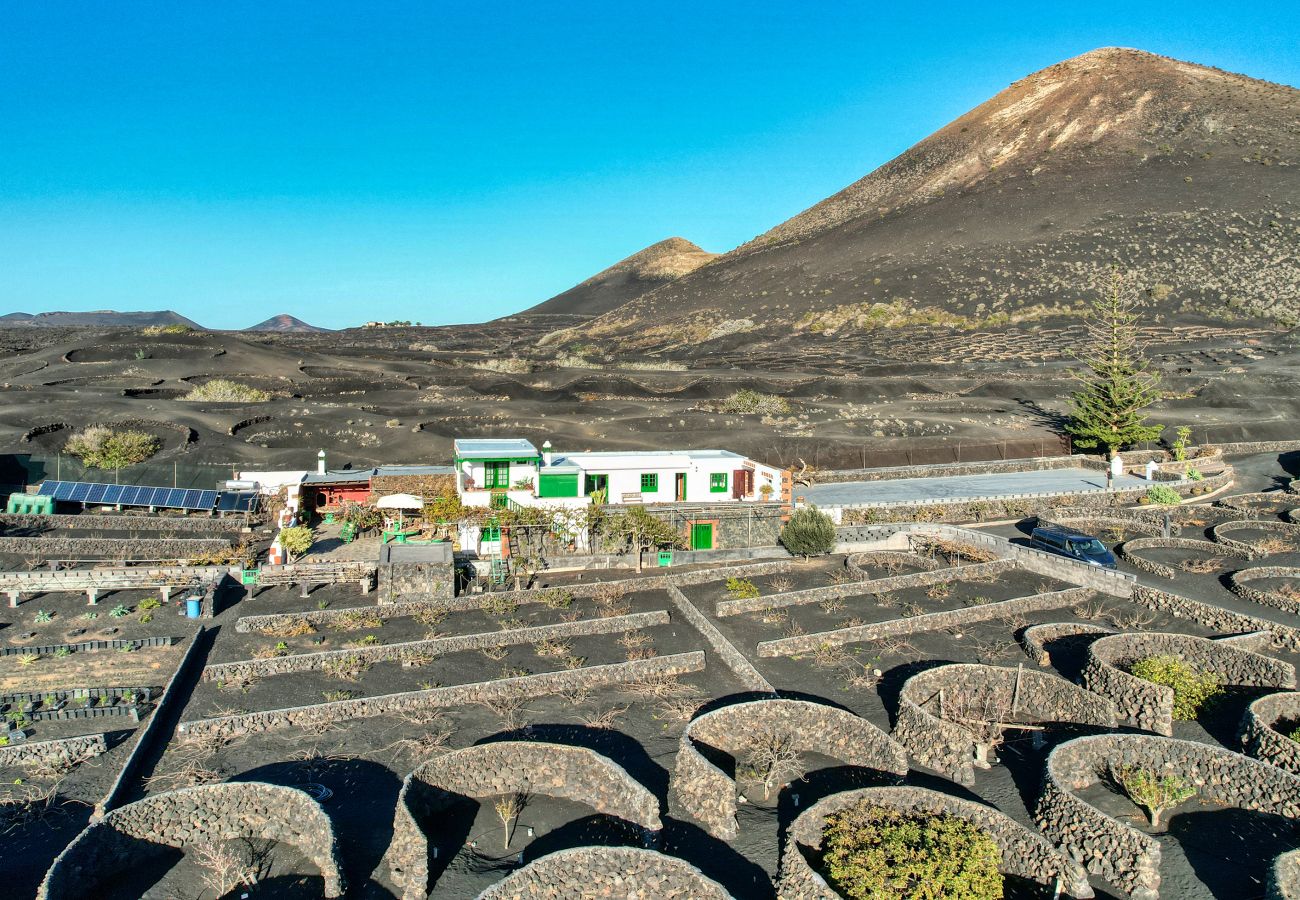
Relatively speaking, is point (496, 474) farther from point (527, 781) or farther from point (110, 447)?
point (110, 447)

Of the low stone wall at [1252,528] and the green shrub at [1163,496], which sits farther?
the green shrub at [1163,496]

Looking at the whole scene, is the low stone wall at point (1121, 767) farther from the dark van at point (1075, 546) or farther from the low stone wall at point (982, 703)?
the dark van at point (1075, 546)

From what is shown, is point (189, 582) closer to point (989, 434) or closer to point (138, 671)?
point (138, 671)

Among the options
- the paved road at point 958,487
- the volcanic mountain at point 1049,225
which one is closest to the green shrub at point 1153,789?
the paved road at point 958,487

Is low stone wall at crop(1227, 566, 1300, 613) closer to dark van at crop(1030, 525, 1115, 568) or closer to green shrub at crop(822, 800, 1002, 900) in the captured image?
dark van at crop(1030, 525, 1115, 568)

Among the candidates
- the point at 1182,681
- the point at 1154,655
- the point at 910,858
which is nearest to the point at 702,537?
the point at 1154,655

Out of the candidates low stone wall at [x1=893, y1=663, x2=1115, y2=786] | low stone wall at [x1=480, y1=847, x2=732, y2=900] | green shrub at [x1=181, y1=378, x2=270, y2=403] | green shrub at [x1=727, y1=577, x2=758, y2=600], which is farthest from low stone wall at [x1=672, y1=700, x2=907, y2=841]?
green shrub at [x1=181, y1=378, x2=270, y2=403]

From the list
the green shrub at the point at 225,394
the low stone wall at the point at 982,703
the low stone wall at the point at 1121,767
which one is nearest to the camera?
the low stone wall at the point at 1121,767
